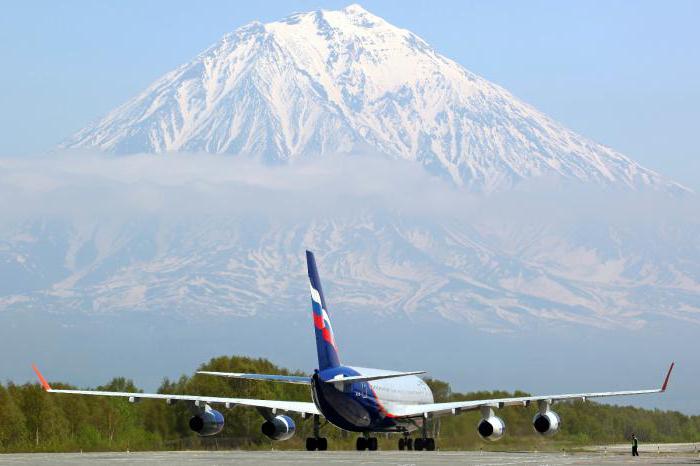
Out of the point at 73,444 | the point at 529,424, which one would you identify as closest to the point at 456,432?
the point at 529,424

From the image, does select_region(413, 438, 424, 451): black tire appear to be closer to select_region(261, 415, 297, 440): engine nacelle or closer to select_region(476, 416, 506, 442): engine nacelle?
select_region(476, 416, 506, 442): engine nacelle

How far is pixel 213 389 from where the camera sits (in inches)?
3942

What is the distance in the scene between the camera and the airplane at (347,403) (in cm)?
6706

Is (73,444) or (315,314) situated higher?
(315,314)

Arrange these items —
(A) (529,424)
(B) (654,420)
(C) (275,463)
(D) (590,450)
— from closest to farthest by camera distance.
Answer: (C) (275,463) → (D) (590,450) → (A) (529,424) → (B) (654,420)

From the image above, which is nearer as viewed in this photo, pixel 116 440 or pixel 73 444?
pixel 73 444

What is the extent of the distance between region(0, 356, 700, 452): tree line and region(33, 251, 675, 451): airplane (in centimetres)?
455

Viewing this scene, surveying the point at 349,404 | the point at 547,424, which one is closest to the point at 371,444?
the point at 349,404

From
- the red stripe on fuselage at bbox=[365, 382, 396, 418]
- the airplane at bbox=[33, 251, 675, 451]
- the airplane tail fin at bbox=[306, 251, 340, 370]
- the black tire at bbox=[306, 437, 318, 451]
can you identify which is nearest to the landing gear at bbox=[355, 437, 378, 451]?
the airplane at bbox=[33, 251, 675, 451]

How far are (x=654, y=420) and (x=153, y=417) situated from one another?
46325 millimetres

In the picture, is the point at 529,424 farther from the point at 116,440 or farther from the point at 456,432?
the point at 116,440

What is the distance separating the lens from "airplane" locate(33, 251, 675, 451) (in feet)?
220

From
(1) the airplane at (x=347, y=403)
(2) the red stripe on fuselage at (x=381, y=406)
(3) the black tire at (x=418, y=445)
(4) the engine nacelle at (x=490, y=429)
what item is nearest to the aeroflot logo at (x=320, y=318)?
(1) the airplane at (x=347, y=403)

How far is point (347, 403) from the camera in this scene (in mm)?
68250
